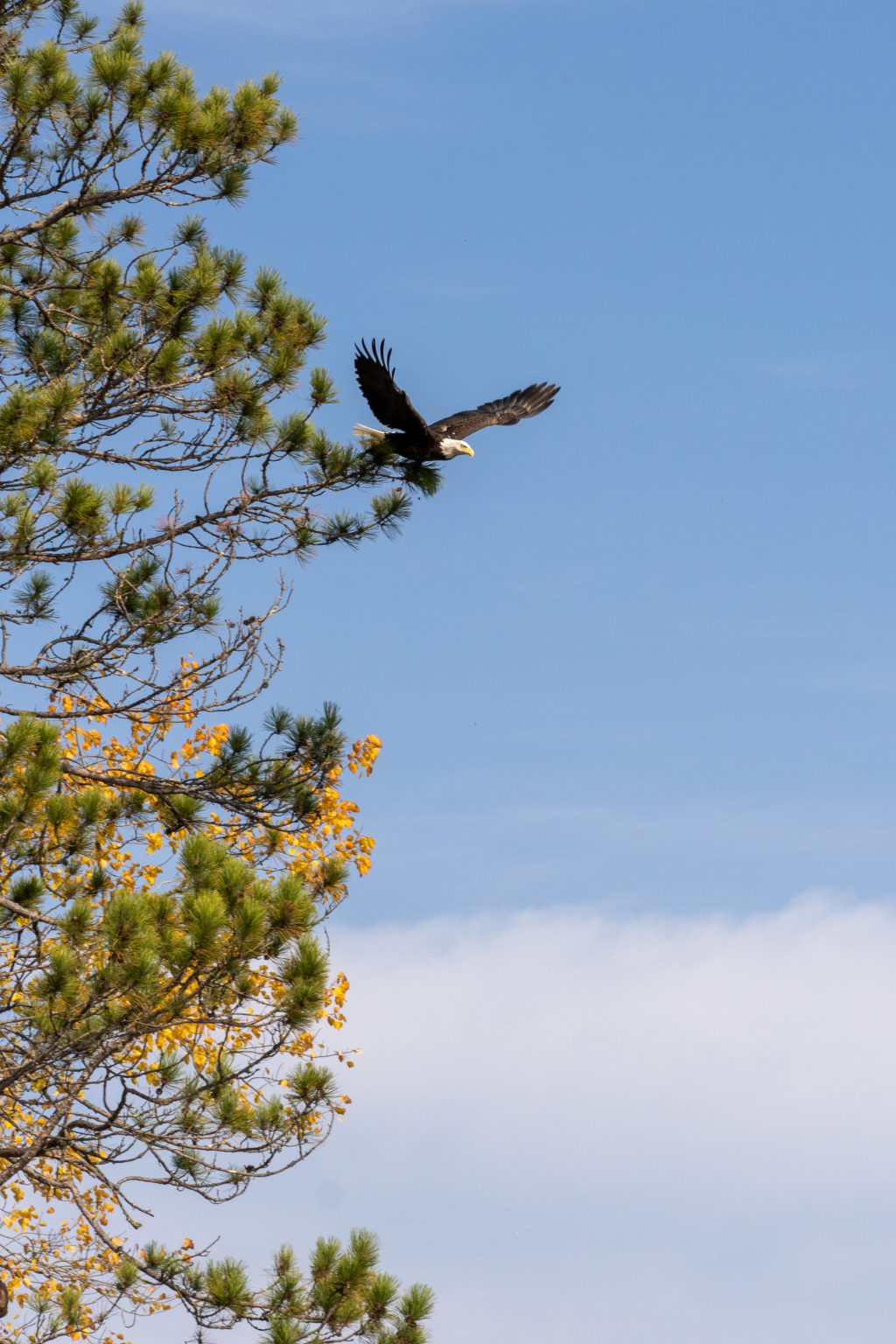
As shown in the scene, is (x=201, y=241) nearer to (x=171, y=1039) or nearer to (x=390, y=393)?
(x=390, y=393)

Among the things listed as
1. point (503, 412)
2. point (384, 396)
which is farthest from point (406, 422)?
point (503, 412)

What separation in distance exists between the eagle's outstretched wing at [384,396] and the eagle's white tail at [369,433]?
4.8 inches

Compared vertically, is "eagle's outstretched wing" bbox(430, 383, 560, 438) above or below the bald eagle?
above

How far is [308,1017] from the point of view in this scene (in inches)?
269

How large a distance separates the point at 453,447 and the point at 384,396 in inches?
27.9

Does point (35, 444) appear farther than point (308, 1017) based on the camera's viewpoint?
Yes

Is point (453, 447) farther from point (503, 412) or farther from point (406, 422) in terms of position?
point (503, 412)

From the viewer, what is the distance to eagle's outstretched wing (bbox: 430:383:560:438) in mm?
9398

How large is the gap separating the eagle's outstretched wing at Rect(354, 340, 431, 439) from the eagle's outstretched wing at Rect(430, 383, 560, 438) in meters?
0.59

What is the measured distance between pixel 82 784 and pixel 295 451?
106 inches

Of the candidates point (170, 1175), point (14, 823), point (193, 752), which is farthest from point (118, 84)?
point (170, 1175)

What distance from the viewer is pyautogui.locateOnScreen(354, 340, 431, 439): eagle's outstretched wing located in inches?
319

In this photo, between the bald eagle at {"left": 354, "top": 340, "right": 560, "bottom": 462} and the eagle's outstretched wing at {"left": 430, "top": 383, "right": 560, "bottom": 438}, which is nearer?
the bald eagle at {"left": 354, "top": 340, "right": 560, "bottom": 462}

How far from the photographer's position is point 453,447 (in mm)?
→ 8820
